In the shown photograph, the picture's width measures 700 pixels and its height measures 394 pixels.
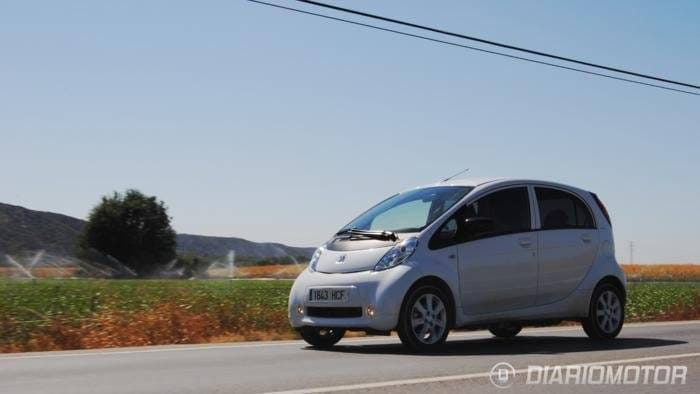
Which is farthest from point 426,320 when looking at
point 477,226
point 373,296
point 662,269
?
point 662,269

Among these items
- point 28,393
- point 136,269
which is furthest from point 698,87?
point 136,269

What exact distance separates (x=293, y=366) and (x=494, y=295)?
3.01m

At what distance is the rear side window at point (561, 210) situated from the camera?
12.5 metres

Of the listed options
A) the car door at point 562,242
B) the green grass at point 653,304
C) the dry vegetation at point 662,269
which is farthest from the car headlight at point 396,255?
the dry vegetation at point 662,269

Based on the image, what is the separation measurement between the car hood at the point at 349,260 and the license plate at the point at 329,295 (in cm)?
24

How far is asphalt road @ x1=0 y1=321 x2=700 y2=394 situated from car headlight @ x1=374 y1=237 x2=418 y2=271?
910 millimetres

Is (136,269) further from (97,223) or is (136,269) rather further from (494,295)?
(494,295)

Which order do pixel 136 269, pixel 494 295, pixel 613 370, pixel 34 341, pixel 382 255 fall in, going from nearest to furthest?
pixel 613 370, pixel 382 255, pixel 494 295, pixel 34 341, pixel 136 269

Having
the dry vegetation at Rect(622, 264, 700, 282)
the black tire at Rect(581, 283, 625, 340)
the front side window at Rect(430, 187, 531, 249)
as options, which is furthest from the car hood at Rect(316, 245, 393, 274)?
the dry vegetation at Rect(622, 264, 700, 282)

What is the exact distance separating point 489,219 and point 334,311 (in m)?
2.01

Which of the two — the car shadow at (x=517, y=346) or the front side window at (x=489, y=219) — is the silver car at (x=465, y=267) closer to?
the front side window at (x=489, y=219)

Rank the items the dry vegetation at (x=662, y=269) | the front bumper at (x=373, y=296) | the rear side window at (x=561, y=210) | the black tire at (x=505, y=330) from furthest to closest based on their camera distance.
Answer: the dry vegetation at (x=662, y=269) → the black tire at (x=505, y=330) → the rear side window at (x=561, y=210) → the front bumper at (x=373, y=296)

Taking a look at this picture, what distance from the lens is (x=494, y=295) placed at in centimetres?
1159

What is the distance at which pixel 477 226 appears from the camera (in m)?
11.4
